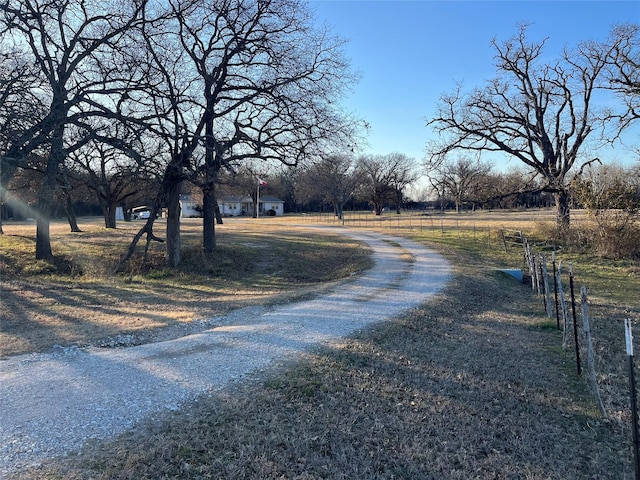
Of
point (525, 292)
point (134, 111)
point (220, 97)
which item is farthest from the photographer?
point (220, 97)

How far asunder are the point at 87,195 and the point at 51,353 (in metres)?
33.0

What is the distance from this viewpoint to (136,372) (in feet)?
17.2

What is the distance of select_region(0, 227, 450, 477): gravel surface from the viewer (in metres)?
3.79

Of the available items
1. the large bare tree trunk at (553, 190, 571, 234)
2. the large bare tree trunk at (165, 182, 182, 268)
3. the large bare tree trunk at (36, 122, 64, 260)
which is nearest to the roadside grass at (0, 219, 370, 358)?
the large bare tree trunk at (165, 182, 182, 268)

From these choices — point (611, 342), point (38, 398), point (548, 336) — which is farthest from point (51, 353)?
point (611, 342)

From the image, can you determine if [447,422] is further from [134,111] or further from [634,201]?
[634,201]

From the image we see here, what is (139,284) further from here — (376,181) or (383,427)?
(376,181)

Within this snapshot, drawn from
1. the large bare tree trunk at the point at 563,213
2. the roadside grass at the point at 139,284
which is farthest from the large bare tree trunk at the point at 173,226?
the large bare tree trunk at the point at 563,213

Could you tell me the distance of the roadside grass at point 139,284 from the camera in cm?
748

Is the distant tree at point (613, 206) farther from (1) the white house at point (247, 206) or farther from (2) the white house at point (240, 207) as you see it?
(1) the white house at point (247, 206)

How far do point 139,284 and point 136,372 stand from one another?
349 inches

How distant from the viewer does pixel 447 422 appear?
4.35m

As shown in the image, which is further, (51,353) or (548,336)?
(548,336)

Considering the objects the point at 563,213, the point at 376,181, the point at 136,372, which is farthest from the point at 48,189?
the point at 376,181
